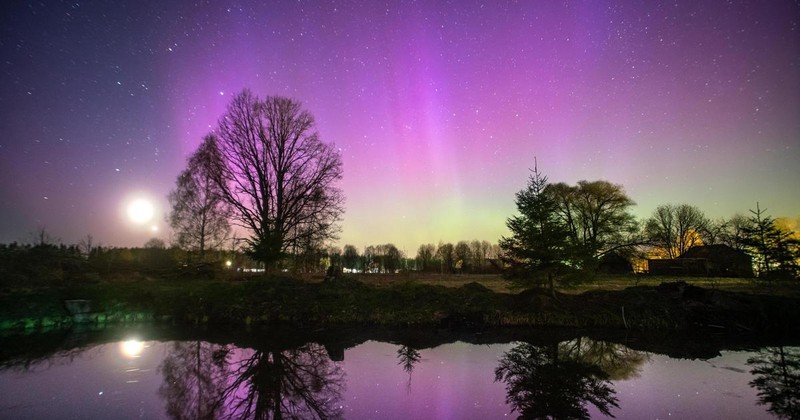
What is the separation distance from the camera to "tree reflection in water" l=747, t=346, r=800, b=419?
9211mm

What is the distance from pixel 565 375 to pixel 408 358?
5282 mm

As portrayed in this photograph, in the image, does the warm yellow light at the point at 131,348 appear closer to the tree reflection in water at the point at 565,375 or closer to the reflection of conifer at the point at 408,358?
the reflection of conifer at the point at 408,358

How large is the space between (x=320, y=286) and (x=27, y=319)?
14312 millimetres

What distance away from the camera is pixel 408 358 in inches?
523

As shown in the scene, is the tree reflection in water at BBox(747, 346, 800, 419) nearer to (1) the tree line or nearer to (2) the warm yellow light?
(1) the tree line

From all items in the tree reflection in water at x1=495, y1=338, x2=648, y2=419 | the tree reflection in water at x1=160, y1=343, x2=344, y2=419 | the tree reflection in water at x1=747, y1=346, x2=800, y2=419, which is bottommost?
the tree reflection in water at x1=747, y1=346, x2=800, y2=419

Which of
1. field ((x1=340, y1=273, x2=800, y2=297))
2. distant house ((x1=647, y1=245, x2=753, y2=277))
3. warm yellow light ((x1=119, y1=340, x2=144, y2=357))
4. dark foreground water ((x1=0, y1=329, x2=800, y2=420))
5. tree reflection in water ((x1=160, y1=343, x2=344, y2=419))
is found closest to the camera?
tree reflection in water ((x1=160, y1=343, x2=344, y2=419))

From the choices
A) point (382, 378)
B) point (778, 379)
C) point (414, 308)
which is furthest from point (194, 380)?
point (778, 379)

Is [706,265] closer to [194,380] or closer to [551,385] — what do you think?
[551,385]

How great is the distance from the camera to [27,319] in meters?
17.4

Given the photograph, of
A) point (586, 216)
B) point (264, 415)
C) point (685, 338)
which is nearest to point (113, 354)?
point (264, 415)

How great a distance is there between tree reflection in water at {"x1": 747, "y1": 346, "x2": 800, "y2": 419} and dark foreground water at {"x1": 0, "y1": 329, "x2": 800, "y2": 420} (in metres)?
0.05

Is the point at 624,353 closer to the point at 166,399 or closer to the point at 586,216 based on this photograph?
the point at 166,399

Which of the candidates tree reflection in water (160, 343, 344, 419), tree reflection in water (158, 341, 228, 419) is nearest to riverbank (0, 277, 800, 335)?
tree reflection in water (158, 341, 228, 419)
